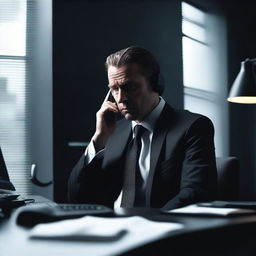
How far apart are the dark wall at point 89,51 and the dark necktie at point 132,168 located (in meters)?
1.41

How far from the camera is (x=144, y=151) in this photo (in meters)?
2.05

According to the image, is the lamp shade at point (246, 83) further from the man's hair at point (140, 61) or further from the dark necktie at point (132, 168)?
the dark necktie at point (132, 168)

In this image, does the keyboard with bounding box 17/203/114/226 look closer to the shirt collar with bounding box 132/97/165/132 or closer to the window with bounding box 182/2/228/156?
the shirt collar with bounding box 132/97/165/132

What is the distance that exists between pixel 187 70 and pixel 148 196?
187 centimetres

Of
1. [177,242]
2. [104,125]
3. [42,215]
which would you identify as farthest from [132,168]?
[177,242]

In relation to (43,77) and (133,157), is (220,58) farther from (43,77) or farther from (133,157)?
(133,157)

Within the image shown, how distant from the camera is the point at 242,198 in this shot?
141 inches

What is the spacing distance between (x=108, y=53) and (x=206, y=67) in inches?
29.5

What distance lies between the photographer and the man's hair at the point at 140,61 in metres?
2.16

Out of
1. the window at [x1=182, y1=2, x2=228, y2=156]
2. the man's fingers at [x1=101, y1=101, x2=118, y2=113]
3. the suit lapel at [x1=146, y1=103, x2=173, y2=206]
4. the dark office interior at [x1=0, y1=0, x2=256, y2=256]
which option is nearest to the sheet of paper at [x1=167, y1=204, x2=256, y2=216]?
the suit lapel at [x1=146, y1=103, x2=173, y2=206]

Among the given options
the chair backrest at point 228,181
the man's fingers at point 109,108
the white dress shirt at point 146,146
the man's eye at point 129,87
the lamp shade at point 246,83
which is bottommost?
the chair backrest at point 228,181

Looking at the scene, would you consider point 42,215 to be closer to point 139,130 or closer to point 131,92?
point 139,130

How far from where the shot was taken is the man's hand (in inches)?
86.4

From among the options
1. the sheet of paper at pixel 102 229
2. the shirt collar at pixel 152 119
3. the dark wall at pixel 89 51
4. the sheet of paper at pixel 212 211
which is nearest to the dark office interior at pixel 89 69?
→ the dark wall at pixel 89 51
